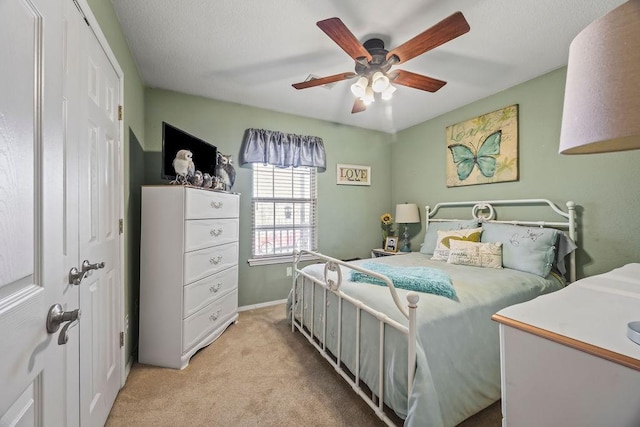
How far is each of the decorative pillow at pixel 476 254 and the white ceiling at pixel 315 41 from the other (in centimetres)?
161

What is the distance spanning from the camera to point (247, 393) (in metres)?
1.60

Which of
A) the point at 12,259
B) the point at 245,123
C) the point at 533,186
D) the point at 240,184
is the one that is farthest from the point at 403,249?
the point at 12,259

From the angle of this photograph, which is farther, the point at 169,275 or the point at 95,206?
the point at 169,275

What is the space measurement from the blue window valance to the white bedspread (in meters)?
1.95

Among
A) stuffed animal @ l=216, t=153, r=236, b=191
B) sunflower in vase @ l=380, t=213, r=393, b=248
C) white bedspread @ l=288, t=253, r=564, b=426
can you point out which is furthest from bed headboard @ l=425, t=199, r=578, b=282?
stuffed animal @ l=216, t=153, r=236, b=191

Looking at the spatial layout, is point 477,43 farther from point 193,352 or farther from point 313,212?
point 193,352

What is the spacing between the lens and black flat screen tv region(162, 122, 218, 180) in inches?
78.5

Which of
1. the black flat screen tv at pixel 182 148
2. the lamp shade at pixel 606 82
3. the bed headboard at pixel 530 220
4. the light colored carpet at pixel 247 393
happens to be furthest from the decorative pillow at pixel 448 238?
the black flat screen tv at pixel 182 148

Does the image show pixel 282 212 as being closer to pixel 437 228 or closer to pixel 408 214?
pixel 408 214

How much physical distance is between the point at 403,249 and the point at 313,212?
1.40 meters

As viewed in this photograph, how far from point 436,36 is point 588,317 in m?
1.47

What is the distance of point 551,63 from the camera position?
213 cm

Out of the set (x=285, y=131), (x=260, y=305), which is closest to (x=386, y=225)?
(x=285, y=131)

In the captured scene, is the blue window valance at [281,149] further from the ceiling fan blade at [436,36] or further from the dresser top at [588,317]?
the dresser top at [588,317]
